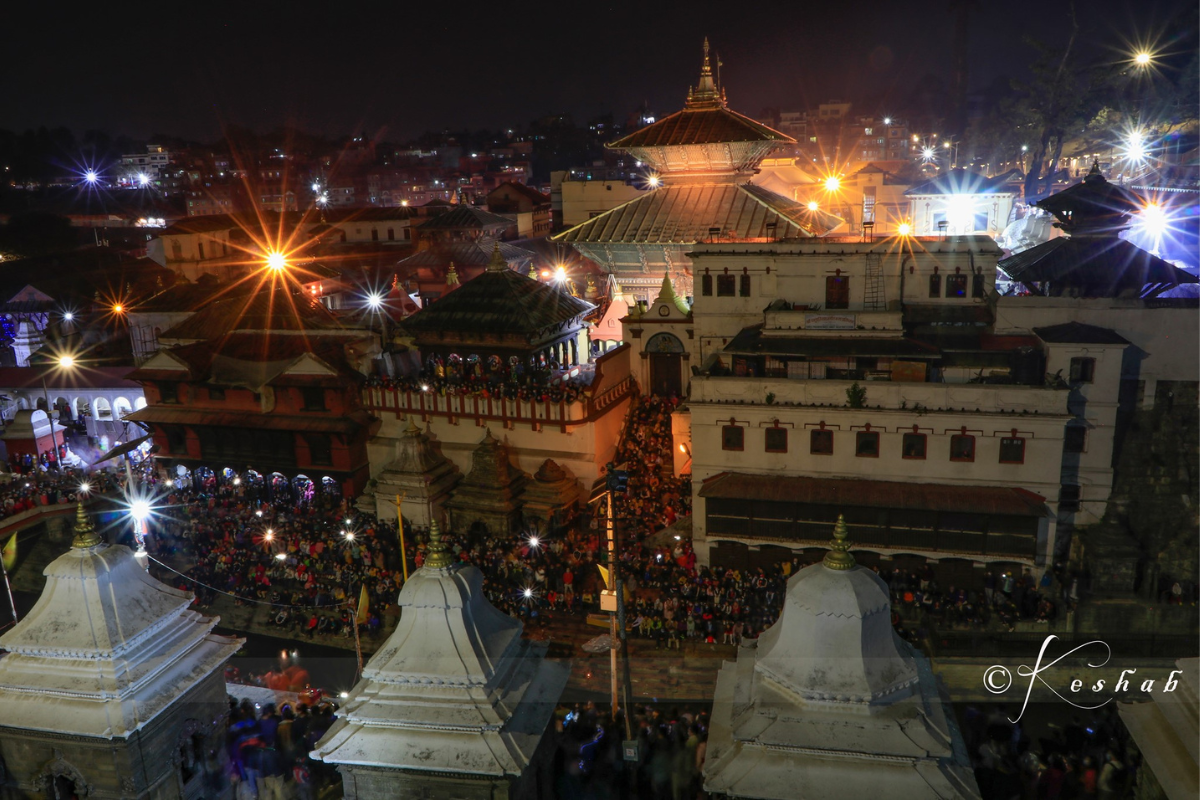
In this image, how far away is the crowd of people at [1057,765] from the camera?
43.1ft

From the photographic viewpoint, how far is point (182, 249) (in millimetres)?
55906

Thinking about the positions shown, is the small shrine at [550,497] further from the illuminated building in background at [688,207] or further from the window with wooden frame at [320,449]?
the illuminated building in background at [688,207]

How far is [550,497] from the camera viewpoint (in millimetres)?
26969

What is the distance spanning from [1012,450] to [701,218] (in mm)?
16445

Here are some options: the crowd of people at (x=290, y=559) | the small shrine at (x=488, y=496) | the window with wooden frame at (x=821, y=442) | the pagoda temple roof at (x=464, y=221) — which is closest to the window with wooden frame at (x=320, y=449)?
the crowd of people at (x=290, y=559)

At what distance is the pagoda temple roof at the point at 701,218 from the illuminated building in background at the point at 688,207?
4cm

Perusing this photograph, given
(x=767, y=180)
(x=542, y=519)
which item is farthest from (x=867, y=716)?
(x=767, y=180)

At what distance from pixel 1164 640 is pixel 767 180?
146ft

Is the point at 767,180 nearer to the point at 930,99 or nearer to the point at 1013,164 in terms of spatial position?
the point at 1013,164

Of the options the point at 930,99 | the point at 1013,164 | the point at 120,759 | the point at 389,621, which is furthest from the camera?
the point at 930,99

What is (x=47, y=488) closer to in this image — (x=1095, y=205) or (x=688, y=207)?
(x=688, y=207)

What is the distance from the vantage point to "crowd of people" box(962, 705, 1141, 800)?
43.1 feet

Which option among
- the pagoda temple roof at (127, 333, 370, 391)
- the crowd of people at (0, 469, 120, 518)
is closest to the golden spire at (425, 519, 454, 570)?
the pagoda temple roof at (127, 333, 370, 391)

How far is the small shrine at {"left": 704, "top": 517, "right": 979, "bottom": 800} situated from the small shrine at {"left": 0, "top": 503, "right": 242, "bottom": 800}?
20.2 ft
